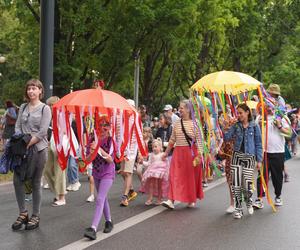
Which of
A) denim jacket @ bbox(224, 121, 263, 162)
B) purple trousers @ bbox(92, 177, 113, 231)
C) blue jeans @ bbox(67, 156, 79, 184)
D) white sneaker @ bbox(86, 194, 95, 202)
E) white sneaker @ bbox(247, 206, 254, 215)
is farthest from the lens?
blue jeans @ bbox(67, 156, 79, 184)

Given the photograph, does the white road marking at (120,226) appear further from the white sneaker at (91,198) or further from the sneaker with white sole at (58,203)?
the sneaker with white sole at (58,203)

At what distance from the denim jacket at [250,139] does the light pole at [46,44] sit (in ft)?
17.3

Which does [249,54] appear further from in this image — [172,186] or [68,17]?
[172,186]

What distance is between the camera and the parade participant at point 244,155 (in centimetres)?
747

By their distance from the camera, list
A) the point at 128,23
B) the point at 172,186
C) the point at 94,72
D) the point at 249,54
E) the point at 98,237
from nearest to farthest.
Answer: the point at 98,237
the point at 172,186
the point at 128,23
the point at 94,72
the point at 249,54

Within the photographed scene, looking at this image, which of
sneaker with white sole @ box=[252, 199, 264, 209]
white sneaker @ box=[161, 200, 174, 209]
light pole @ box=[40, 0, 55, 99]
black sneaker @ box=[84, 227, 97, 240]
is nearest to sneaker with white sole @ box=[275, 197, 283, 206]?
sneaker with white sole @ box=[252, 199, 264, 209]

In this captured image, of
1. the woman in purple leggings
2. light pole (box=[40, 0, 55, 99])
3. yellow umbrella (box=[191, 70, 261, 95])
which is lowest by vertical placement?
the woman in purple leggings

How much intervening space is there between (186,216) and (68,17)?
835cm

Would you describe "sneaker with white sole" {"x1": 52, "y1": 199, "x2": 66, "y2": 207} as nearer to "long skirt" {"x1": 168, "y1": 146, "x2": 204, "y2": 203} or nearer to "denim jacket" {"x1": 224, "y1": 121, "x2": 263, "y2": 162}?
"long skirt" {"x1": 168, "y1": 146, "x2": 204, "y2": 203}

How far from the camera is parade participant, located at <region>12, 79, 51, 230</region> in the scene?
637cm

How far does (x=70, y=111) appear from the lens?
618 cm

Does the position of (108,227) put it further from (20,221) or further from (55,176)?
(55,176)

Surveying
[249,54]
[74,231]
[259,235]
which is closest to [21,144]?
[74,231]

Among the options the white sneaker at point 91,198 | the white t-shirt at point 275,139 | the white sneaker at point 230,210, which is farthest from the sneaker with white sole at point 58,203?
the white t-shirt at point 275,139
